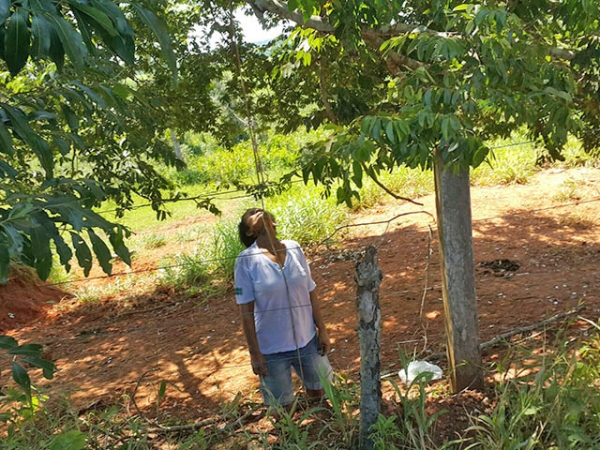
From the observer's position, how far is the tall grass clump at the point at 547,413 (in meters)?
2.54

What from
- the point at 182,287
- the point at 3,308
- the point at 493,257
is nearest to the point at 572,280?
the point at 493,257

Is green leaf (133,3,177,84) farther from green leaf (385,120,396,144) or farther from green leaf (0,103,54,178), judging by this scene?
green leaf (385,120,396,144)

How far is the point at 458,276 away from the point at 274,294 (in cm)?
92

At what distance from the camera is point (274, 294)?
3092 millimetres

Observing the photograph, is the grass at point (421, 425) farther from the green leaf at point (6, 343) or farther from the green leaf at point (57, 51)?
the green leaf at point (57, 51)

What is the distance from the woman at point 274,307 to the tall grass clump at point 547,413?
2.89 feet

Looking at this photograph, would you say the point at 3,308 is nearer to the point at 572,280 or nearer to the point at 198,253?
the point at 198,253

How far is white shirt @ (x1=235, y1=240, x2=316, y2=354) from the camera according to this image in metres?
3.08

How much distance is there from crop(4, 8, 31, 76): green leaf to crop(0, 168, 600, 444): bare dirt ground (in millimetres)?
1878

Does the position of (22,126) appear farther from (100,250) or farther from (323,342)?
(323,342)

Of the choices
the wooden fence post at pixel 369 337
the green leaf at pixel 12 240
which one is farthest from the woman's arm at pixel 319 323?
the green leaf at pixel 12 240

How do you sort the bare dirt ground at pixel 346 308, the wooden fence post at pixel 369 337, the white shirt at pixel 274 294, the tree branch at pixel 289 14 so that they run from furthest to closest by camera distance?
the bare dirt ground at pixel 346 308 → the tree branch at pixel 289 14 → the white shirt at pixel 274 294 → the wooden fence post at pixel 369 337

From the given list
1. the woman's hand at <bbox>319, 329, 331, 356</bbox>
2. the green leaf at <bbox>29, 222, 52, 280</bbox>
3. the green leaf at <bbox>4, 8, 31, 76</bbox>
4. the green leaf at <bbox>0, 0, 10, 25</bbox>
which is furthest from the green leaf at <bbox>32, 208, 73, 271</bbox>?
the woman's hand at <bbox>319, 329, 331, 356</bbox>

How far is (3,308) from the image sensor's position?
738 centimetres
